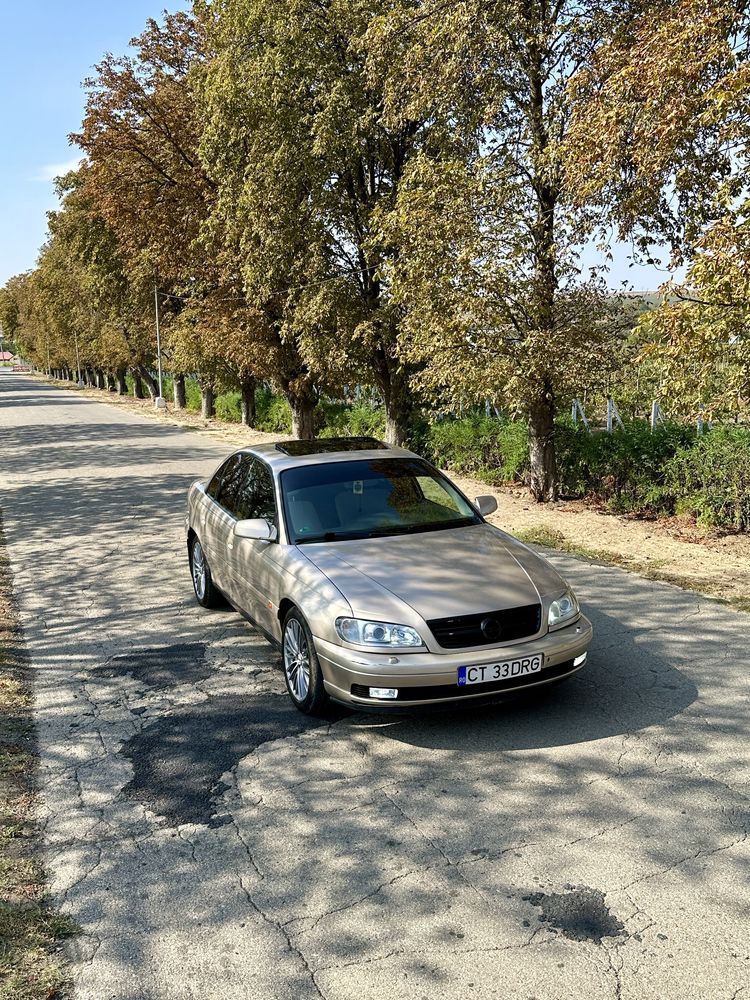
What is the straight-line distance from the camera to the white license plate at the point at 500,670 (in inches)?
178

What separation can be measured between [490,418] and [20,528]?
28.1 ft

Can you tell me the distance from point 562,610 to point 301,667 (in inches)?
62.7

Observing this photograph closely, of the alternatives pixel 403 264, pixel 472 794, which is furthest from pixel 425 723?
pixel 403 264

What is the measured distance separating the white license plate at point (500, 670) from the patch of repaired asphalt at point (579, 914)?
1307mm

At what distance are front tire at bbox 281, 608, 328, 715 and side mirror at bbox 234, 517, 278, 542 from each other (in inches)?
23.8

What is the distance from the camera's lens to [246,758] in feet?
15.2

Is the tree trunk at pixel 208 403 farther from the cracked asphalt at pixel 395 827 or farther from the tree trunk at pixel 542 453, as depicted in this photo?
the cracked asphalt at pixel 395 827

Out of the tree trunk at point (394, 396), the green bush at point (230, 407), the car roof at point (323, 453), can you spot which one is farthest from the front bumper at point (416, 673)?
the green bush at point (230, 407)

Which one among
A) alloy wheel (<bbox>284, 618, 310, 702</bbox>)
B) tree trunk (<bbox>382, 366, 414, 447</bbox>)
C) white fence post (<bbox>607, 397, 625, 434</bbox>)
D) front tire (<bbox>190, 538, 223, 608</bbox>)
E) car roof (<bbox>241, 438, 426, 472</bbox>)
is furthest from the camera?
tree trunk (<bbox>382, 366, 414, 447</bbox>)

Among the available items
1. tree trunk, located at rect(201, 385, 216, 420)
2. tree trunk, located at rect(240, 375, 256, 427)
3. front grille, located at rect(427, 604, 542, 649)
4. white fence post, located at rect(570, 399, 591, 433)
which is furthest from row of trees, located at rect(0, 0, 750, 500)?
tree trunk, located at rect(201, 385, 216, 420)

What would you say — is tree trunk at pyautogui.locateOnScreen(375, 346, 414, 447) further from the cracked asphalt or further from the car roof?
the cracked asphalt

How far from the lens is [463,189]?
1138 cm

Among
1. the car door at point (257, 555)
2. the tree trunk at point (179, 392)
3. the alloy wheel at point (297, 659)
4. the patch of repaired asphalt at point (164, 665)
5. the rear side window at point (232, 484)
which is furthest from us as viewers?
the tree trunk at point (179, 392)

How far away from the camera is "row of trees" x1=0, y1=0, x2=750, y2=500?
7613 mm
